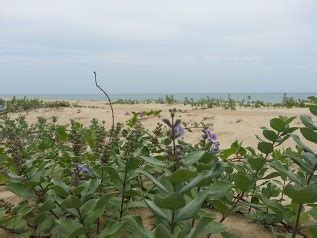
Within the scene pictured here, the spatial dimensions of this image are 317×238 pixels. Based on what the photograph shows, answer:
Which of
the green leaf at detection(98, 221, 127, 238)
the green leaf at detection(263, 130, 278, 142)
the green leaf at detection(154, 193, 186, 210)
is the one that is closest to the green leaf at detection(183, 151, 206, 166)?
the green leaf at detection(154, 193, 186, 210)

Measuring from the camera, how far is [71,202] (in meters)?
1.72

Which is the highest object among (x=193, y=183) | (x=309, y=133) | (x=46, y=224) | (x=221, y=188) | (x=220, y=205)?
(x=309, y=133)

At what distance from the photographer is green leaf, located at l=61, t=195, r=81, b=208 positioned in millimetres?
1694

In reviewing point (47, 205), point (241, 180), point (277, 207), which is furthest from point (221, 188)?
point (47, 205)

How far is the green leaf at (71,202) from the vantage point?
1694 mm

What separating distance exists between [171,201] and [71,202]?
1.94ft

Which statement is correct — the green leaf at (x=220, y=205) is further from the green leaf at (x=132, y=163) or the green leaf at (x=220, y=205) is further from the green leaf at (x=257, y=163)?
the green leaf at (x=132, y=163)

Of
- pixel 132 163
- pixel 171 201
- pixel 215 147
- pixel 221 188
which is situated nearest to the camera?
pixel 171 201

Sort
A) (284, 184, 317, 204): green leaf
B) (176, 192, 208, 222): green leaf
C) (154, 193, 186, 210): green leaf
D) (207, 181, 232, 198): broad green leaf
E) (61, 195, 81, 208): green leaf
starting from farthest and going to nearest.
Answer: (207, 181, 232, 198): broad green leaf < (61, 195, 81, 208): green leaf < (284, 184, 317, 204): green leaf < (176, 192, 208, 222): green leaf < (154, 193, 186, 210): green leaf

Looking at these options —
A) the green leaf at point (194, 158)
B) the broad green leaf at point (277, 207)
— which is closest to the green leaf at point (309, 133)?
the broad green leaf at point (277, 207)

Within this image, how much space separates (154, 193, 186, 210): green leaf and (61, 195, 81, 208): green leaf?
Answer: 52cm

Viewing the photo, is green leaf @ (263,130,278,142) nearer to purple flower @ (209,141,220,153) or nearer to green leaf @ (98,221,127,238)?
purple flower @ (209,141,220,153)

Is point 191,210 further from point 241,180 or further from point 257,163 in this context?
point 257,163

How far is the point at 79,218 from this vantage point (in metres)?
1.85
